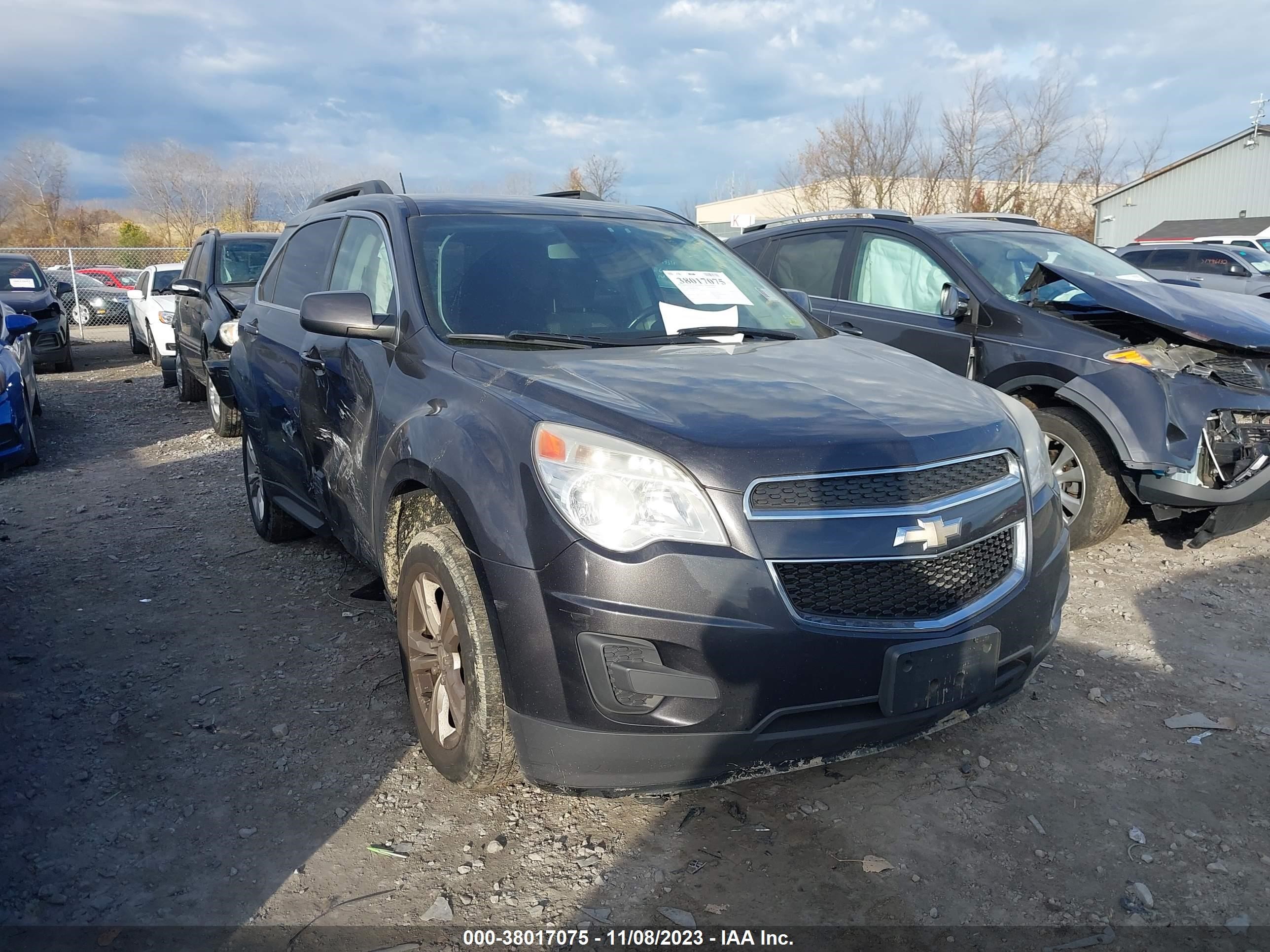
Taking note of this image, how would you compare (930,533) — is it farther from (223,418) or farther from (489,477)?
(223,418)

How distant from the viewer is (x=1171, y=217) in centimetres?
4272

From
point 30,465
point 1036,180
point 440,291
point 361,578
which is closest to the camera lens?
point 440,291

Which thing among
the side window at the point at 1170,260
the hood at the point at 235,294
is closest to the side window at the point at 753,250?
the hood at the point at 235,294

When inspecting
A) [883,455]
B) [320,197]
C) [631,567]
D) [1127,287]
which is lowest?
[631,567]

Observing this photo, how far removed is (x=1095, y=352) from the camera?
489 cm

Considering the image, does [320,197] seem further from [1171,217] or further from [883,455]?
[1171,217]

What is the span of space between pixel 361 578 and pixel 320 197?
210 centimetres

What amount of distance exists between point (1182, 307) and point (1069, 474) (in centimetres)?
100

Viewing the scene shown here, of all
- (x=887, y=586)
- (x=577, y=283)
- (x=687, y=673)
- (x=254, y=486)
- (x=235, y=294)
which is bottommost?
(x=254, y=486)

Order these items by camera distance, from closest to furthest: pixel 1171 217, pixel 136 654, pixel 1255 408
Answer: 1. pixel 136 654
2. pixel 1255 408
3. pixel 1171 217

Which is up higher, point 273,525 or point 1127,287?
point 1127,287

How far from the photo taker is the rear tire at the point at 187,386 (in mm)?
10500

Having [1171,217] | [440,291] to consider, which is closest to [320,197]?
[440,291]

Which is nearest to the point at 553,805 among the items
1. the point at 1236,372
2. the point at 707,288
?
the point at 707,288
